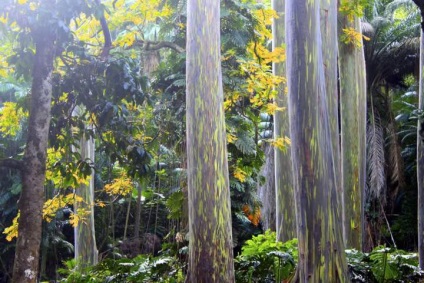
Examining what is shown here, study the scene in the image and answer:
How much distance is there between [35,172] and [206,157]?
2.70 meters

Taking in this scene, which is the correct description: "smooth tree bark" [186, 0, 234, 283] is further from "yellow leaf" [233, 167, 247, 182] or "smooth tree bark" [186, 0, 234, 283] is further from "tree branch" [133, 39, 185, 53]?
"yellow leaf" [233, 167, 247, 182]

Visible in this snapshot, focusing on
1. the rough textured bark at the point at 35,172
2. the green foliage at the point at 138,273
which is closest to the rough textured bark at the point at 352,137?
the green foliage at the point at 138,273

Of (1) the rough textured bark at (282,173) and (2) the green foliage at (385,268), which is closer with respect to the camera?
(2) the green foliage at (385,268)

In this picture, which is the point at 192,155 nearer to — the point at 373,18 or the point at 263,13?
the point at 263,13

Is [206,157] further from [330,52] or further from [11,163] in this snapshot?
[330,52]

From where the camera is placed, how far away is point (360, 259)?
8406 millimetres

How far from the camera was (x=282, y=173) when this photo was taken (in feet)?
37.2

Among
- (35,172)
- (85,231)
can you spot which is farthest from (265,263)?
(85,231)

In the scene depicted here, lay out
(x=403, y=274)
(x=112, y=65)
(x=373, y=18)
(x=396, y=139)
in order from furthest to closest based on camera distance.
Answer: (x=396, y=139) < (x=373, y=18) < (x=403, y=274) < (x=112, y=65)

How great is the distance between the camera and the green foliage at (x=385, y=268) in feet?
24.8

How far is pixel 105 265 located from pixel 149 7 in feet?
15.7

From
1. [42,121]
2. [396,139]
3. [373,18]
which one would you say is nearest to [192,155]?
[42,121]

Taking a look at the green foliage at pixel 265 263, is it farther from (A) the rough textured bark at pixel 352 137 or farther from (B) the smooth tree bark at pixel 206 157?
(A) the rough textured bark at pixel 352 137

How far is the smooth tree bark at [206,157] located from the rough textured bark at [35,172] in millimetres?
2468
